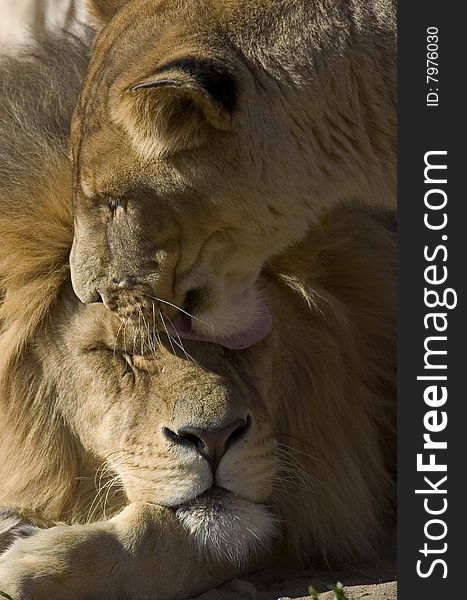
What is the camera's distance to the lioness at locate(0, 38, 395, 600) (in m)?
3.77

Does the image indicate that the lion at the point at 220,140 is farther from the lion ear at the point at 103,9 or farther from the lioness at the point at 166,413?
the lion ear at the point at 103,9

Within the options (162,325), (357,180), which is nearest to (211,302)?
(162,325)

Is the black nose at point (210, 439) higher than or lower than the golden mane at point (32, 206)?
lower

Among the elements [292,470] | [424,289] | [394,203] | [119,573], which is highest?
[394,203]

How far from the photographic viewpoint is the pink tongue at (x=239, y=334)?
384 cm

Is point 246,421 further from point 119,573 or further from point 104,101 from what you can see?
point 104,101

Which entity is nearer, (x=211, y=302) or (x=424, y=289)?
(x=424, y=289)

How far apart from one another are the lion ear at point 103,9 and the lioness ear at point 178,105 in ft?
2.74

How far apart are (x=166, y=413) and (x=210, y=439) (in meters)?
0.19

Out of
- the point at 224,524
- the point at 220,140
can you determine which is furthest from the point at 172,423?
the point at 220,140

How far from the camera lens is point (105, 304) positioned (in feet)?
12.4

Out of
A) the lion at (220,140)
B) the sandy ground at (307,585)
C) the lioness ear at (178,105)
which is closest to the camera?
the lioness ear at (178,105)

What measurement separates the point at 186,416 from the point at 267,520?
0.40 meters

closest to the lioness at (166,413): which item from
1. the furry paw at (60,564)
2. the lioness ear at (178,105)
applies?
the furry paw at (60,564)
